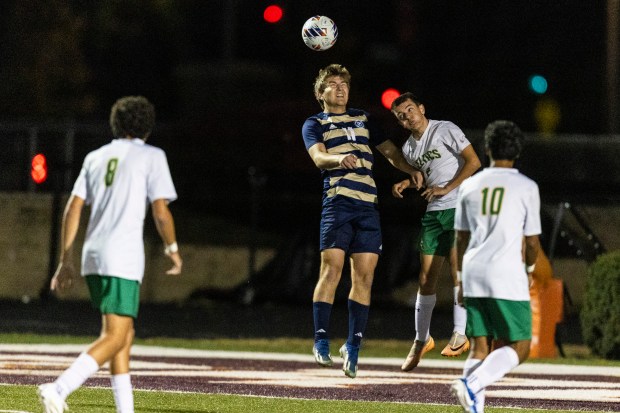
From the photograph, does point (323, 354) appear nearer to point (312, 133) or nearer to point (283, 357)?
point (312, 133)

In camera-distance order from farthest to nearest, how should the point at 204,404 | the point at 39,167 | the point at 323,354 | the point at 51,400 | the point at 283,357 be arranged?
the point at 39,167 < the point at 283,357 < the point at 323,354 < the point at 204,404 < the point at 51,400

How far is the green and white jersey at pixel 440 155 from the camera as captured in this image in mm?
13453

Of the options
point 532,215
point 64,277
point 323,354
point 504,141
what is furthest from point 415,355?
point 64,277

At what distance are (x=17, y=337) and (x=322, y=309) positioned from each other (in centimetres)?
828

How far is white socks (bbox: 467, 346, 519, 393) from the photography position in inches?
413

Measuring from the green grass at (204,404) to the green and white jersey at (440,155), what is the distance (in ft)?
5.51

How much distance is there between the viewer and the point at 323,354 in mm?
13234

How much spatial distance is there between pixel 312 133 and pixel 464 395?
346 centimetres

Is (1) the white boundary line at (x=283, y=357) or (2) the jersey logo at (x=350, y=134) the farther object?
(1) the white boundary line at (x=283, y=357)

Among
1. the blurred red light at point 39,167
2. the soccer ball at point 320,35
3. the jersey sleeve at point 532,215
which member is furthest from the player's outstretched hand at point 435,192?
the blurred red light at point 39,167

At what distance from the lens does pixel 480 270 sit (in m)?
10.5

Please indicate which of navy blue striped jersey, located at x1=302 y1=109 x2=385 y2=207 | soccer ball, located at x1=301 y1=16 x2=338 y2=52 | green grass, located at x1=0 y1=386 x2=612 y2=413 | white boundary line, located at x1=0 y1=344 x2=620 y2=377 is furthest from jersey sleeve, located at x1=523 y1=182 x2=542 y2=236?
white boundary line, located at x1=0 y1=344 x2=620 y2=377

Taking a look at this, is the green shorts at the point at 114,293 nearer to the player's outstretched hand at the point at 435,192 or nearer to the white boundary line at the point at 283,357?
the player's outstretched hand at the point at 435,192

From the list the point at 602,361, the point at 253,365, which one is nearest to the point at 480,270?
the point at 253,365
